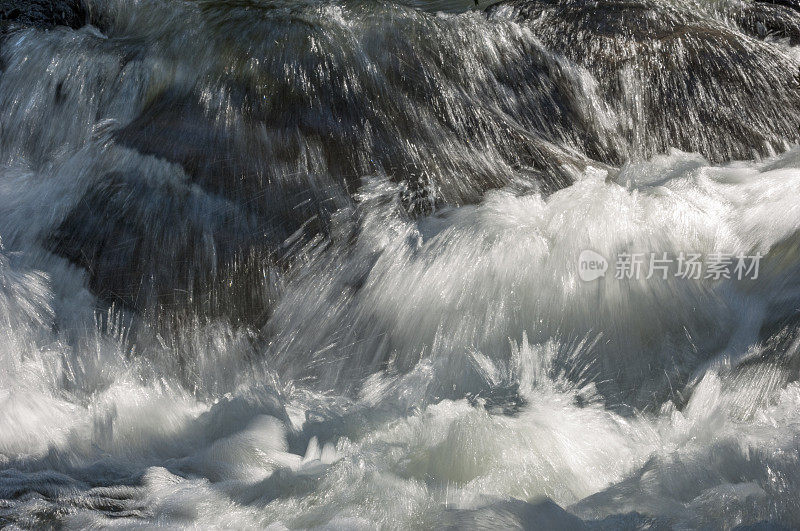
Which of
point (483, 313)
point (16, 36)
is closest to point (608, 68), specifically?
point (483, 313)

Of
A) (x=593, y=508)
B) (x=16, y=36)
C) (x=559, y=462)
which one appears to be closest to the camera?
(x=593, y=508)

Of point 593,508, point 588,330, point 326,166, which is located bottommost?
point 593,508

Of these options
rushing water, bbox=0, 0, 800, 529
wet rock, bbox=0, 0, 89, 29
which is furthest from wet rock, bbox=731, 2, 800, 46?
wet rock, bbox=0, 0, 89, 29

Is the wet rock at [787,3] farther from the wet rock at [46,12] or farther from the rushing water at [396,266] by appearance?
the wet rock at [46,12]

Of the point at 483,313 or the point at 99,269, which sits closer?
the point at 483,313

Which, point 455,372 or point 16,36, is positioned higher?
point 16,36

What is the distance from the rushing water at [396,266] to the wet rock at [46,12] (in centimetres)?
11

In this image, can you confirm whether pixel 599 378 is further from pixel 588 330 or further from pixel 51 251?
pixel 51 251

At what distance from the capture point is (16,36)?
11.4 feet

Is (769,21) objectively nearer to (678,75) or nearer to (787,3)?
(787,3)

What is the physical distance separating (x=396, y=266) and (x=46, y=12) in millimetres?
2352

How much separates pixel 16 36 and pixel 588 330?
293 centimetres

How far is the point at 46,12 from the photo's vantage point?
366cm

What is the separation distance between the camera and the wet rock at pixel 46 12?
11.8 feet
